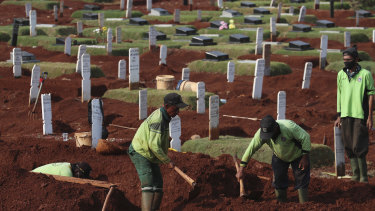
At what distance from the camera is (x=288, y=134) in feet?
31.3

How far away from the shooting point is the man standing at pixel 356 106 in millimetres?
11180

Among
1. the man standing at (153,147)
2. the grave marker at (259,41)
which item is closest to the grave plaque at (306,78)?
the grave marker at (259,41)

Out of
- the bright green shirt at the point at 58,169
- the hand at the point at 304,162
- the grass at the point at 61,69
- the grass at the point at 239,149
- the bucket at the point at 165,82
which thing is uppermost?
the hand at the point at 304,162

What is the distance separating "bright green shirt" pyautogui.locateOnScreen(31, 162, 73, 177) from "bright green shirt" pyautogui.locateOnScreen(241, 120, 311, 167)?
309 cm

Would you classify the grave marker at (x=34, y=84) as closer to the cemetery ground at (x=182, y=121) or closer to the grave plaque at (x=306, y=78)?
the cemetery ground at (x=182, y=121)

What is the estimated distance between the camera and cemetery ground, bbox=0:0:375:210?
34.1 feet

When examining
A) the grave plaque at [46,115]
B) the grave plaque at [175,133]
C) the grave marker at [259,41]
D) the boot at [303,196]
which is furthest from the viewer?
the grave marker at [259,41]

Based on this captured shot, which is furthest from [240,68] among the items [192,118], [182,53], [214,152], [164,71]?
[214,152]

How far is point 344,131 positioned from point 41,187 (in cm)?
459

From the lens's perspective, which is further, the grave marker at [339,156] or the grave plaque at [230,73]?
the grave plaque at [230,73]

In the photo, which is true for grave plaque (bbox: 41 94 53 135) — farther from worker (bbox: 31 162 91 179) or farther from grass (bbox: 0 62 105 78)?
grass (bbox: 0 62 105 78)

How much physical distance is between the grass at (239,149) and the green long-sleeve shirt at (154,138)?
4.27 metres

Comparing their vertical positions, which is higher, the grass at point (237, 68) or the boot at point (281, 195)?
the boot at point (281, 195)

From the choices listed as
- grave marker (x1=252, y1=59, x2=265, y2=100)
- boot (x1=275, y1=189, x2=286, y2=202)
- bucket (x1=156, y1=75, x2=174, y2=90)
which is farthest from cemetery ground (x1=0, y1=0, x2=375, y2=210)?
bucket (x1=156, y1=75, x2=174, y2=90)
